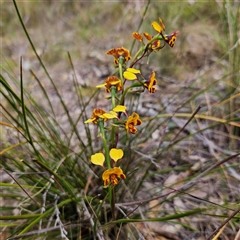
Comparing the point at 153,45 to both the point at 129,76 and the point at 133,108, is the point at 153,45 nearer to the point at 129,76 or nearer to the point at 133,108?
the point at 129,76

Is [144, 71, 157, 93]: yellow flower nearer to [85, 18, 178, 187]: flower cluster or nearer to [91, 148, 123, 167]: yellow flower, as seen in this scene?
[85, 18, 178, 187]: flower cluster

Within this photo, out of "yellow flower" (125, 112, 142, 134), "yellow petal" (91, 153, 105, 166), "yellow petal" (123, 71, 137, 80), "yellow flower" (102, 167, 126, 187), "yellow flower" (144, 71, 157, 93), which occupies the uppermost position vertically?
"yellow petal" (123, 71, 137, 80)

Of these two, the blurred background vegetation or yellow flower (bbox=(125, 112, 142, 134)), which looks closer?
yellow flower (bbox=(125, 112, 142, 134))

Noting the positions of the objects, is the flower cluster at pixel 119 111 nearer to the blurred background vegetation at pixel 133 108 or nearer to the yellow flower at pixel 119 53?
the yellow flower at pixel 119 53

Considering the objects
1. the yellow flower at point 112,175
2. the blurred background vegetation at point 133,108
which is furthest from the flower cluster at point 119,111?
the blurred background vegetation at point 133,108

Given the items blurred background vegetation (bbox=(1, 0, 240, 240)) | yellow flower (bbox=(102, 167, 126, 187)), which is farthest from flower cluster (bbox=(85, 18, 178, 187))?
blurred background vegetation (bbox=(1, 0, 240, 240))

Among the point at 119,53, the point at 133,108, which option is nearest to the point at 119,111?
the point at 119,53

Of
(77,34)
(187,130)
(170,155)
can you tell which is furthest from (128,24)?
(170,155)

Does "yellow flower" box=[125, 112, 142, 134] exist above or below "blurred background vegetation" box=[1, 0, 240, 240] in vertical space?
below

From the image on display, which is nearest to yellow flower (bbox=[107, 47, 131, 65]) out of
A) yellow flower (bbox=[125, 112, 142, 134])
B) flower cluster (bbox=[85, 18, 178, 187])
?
flower cluster (bbox=[85, 18, 178, 187])
